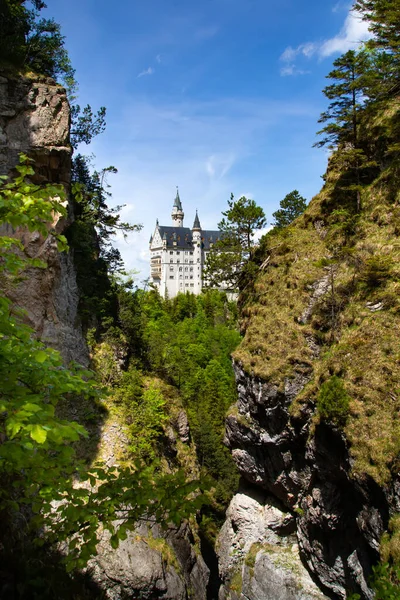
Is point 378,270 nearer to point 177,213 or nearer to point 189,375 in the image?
point 189,375

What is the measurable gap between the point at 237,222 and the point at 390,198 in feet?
33.9

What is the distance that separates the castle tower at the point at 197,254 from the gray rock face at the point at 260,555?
3238 inches

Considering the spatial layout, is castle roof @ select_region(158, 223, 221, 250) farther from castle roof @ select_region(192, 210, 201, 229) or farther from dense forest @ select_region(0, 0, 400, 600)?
dense forest @ select_region(0, 0, 400, 600)

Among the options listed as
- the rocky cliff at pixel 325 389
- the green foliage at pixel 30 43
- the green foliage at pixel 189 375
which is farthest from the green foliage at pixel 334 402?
the green foliage at pixel 30 43

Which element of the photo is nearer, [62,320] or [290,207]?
[62,320]

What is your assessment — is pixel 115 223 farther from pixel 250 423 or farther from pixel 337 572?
pixel 337 572

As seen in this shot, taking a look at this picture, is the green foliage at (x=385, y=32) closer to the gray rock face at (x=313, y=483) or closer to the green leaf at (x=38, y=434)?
the gray rock face at (x=313, y=483)

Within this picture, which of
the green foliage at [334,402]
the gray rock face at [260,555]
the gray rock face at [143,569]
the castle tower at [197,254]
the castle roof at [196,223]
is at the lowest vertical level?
the gray rock face at [260,555]

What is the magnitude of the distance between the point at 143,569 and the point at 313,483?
26.1 ft

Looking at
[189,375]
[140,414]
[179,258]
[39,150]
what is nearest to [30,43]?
[39,150]

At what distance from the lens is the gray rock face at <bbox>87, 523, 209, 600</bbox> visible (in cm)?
1523

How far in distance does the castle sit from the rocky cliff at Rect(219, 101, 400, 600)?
77448 mm

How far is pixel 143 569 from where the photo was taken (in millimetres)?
15938

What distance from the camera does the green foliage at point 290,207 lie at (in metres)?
45.8
